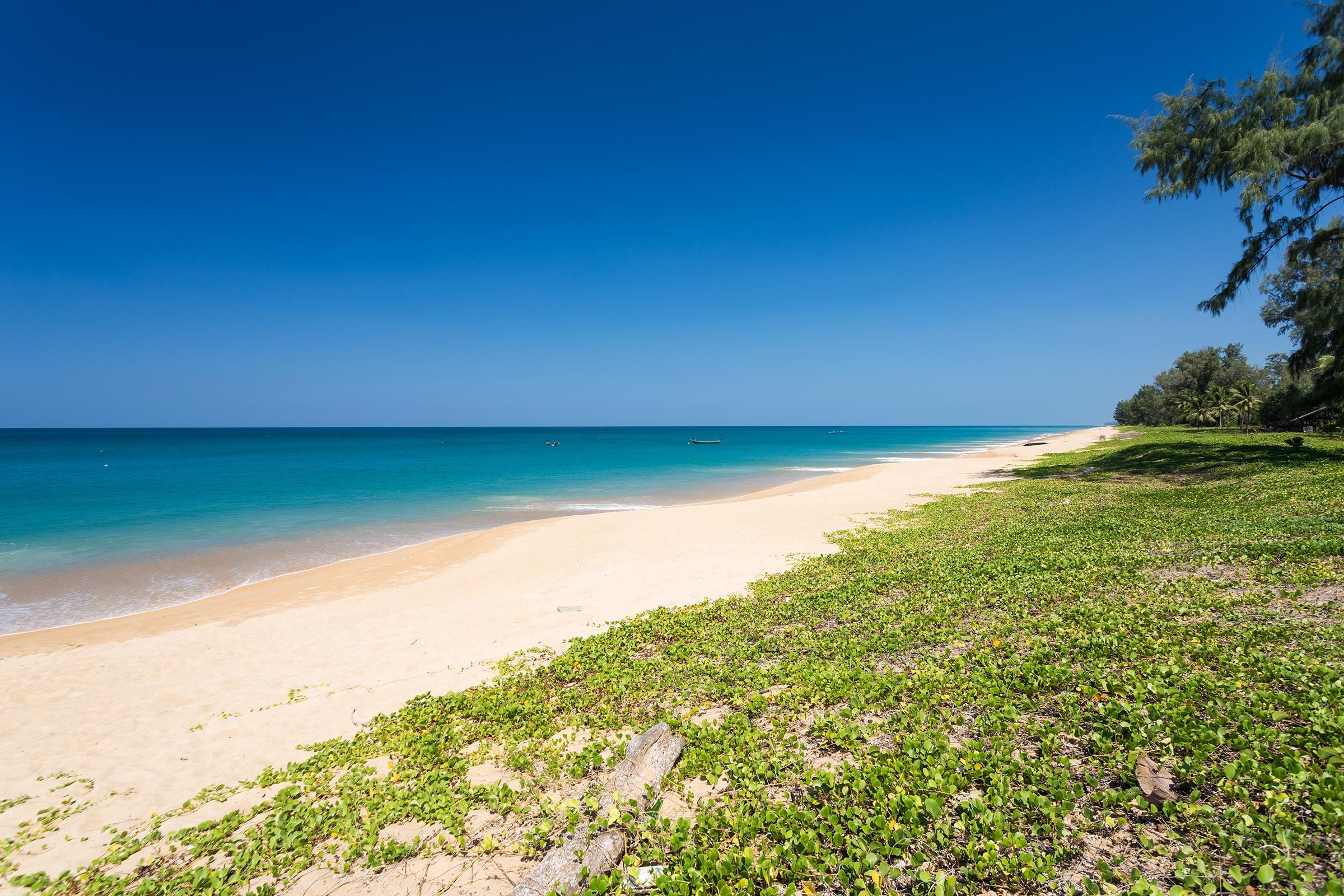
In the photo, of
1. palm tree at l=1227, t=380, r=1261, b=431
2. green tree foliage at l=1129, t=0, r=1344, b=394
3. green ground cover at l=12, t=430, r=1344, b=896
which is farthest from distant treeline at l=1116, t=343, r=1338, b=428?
green ground cover at l=12, t=430, r=1344, b=896

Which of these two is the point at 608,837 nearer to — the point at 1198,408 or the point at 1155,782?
the point at 1155,782

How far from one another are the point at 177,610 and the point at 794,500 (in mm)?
25989

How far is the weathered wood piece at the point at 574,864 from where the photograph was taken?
4406mm

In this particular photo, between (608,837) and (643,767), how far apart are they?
1.15 metres

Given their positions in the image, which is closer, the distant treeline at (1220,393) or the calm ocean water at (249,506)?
the calm ocean water at (249,506)

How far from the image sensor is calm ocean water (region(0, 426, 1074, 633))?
18672 millimetres

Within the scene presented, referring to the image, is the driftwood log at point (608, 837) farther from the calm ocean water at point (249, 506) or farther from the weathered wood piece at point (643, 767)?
the calm ocean water at point (249, 506)

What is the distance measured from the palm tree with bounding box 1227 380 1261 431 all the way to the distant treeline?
74 mm

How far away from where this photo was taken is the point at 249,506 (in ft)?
113

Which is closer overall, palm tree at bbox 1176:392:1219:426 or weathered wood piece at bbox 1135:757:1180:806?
weathered wood piece at bbox 1135:757:1180:806

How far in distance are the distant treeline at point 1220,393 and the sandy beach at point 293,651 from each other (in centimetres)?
6100

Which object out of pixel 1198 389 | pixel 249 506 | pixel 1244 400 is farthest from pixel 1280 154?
pixel 1198 389

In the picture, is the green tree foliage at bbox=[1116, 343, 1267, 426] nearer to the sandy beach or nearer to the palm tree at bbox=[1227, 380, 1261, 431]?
the palm tree at bbox=[1227, 380, 1261, 431]

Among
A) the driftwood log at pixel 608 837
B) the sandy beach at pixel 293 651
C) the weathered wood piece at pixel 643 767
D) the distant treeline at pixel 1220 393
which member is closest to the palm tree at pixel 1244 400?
the distant treeline at pixel 1220 393
